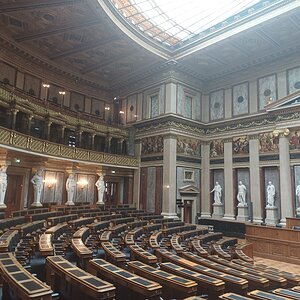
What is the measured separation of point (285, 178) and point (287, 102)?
4066 millimetres

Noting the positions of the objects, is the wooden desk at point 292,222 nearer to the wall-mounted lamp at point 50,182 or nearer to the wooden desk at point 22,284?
the wall-mounted lamp at point 50,182

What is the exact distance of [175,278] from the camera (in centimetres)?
416

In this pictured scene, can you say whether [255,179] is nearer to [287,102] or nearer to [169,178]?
[287,102]

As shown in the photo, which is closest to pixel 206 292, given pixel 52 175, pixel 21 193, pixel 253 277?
pixel 253 277

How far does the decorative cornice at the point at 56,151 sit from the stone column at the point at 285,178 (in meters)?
8.95

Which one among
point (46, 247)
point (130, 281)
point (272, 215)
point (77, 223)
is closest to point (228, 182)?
point (272, 215)

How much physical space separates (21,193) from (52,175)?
7.49 feet

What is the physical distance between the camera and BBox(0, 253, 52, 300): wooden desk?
2.90m

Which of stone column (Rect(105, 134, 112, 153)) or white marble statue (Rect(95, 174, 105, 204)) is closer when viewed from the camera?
white marble statue (Rect(95, 174, 105, 204))

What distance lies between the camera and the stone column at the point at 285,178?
15.5 metres

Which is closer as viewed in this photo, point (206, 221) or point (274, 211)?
point (274, 211)

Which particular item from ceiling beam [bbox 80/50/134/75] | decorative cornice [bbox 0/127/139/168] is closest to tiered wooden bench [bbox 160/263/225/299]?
decorative cornice [bbox 0/127/139/168]

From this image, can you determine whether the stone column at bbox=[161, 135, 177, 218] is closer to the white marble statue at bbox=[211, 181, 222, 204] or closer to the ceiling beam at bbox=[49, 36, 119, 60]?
the white marble statue at bbox=[211, 181, 222, 204]

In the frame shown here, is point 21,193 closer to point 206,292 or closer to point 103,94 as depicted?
point 103,94
